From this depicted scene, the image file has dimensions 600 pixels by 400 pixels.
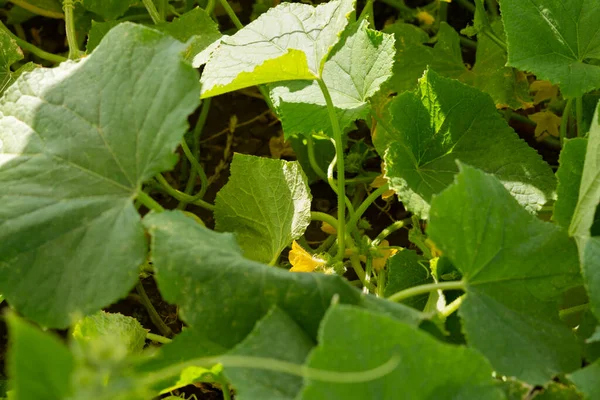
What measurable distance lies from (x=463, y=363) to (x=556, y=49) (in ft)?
2.66

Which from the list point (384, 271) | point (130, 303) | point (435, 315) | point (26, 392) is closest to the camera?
point (26, 392)

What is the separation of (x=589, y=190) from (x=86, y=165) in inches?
31.0

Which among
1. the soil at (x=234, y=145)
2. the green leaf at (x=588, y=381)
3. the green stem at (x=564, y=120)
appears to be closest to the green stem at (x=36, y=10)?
the soil at (x=234, y=145)

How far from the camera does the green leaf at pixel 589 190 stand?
3.43ft

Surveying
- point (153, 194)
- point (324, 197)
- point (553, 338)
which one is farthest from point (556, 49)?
point (153, 194)

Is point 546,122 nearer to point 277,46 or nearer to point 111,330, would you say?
point 277,46

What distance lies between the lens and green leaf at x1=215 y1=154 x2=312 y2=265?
1.44 meters

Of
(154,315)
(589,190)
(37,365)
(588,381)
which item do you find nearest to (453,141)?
(589,190)

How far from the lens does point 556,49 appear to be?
1412 millimetres

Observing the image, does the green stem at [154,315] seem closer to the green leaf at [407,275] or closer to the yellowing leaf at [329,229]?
the yellowing leaf at [329,229]

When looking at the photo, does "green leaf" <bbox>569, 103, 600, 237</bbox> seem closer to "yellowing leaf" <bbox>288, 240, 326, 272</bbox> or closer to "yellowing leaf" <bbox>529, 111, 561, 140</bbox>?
"yellowing leaf" <bbox>288, 240, 326, 272</bbox>

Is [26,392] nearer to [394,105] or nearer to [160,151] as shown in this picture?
[160,151]

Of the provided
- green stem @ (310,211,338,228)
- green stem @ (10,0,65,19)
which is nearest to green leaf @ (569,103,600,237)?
green stem @ (310,211,338,228)

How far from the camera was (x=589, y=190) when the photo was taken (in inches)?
42.4
